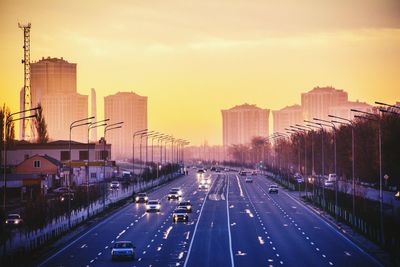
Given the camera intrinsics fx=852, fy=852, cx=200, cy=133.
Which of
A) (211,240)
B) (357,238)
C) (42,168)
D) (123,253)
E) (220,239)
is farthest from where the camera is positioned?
(42,168)

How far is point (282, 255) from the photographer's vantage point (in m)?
50.3

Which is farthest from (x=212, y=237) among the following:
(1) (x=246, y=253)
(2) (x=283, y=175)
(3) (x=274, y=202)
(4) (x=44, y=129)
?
(4) (x=44, y=129)

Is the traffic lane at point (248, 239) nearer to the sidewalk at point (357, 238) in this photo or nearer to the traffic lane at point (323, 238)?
the traffic lane at point (323, 238)

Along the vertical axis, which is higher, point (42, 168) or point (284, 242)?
point (42, 168)

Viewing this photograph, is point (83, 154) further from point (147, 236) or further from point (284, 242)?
point (284, 242)

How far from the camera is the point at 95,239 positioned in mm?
61688

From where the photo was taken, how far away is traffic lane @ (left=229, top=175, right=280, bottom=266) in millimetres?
48484

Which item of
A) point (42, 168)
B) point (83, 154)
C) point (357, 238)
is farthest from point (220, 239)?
point (83, 154)

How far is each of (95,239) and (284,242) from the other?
13.9 m

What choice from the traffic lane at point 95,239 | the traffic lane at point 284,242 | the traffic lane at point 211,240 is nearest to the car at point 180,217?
the traffic lane at point 211,240

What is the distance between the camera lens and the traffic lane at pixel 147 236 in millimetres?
48891

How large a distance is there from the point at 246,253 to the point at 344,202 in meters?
31.2

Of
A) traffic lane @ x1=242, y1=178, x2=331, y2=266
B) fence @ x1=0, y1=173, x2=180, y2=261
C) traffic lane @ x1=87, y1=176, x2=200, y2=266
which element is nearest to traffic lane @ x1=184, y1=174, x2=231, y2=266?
traffic lane @ x1=87, y1=176, x2=200, y2=266

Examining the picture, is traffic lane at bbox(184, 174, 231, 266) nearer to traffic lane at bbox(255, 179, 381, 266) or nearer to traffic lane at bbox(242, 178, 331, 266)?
traffic lane at bbox(242, 178, 331, 266)
